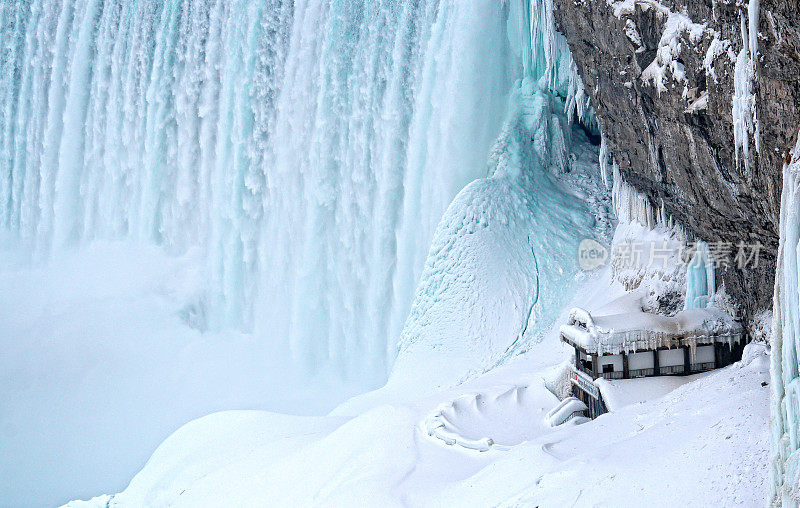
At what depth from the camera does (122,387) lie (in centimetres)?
1739

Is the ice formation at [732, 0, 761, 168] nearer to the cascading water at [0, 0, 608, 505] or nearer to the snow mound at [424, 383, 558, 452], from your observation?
the snow mound at [424, 383, 558, 452]

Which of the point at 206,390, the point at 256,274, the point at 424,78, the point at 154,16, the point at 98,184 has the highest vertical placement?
the point at 154,16

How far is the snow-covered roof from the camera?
912 centimetres

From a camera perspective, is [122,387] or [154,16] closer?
[122,387]

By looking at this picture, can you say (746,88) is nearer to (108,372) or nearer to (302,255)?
(302,255)

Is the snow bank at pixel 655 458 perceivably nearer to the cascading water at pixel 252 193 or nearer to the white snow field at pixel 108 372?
the cascading water at pixel 252 193

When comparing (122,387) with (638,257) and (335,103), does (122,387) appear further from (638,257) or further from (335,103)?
(638,257)

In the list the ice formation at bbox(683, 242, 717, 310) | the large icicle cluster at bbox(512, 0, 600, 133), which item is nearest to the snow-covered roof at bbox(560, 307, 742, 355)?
the ice formation at bbox(683, 242, 717, 310)

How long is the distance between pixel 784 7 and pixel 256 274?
42.4ft

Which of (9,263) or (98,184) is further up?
(98,184)

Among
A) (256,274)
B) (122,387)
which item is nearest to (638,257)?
(256,274)

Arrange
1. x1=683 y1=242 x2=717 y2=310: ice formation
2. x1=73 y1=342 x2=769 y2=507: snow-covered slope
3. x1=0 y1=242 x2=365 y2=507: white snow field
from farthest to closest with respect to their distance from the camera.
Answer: x1=0 y1=242 x2=365 y2=507: white snow field < x1=683 y1=242 x2=717 y2=310: ice formation < x1=73 y1=342 x2=769 y2=507: snow-covered slope

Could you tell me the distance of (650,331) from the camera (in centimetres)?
912

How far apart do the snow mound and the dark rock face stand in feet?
7.86
